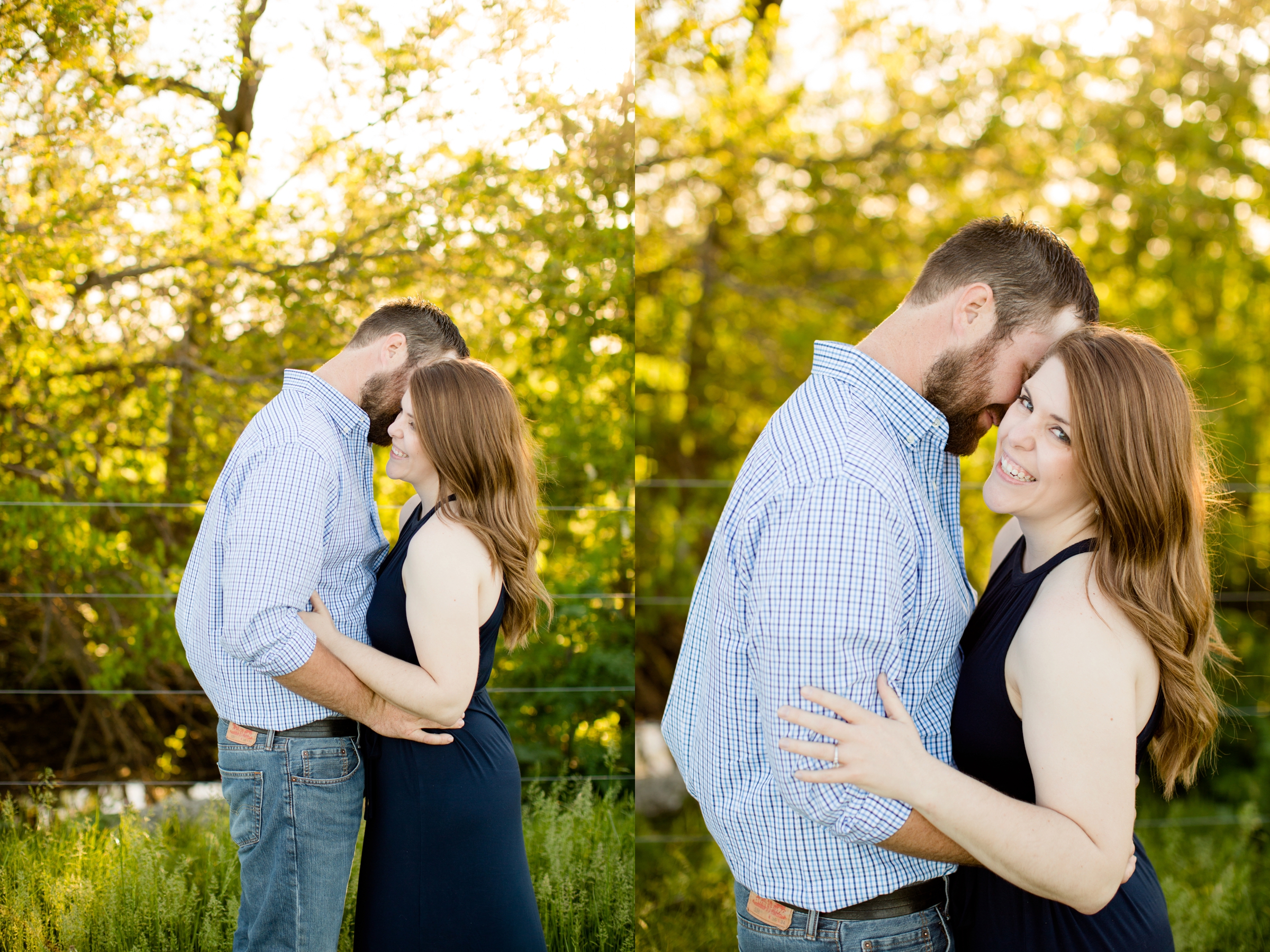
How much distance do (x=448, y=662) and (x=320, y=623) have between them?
27 cm

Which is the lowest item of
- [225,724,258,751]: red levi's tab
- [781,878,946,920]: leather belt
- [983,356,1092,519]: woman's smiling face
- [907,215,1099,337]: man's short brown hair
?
[781,878,946,920]: leather belt

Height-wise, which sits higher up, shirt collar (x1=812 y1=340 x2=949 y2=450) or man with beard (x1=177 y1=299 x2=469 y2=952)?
shirt collar (x1=812 y1=340 x2=949 y2=450)

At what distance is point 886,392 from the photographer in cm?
147

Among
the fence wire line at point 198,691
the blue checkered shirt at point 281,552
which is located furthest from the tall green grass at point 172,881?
the blue checkered shirt at point 281,552

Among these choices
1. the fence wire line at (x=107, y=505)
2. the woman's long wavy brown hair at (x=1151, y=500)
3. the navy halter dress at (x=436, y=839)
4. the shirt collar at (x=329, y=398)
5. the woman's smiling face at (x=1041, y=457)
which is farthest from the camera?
the fence wire line at (x=107, y=505)

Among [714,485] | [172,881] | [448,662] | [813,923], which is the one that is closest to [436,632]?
[448,662]

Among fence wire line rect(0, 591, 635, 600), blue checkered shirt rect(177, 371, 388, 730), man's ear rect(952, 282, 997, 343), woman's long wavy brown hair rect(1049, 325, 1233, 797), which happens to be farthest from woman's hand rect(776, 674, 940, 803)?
fence wire line rect(0, 591, 635, 600)

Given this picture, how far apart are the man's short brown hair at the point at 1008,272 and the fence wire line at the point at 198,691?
60.9 inches

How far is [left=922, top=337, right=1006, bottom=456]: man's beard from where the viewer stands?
1524 millimetres

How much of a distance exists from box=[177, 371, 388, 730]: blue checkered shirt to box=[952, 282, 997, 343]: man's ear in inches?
47.9

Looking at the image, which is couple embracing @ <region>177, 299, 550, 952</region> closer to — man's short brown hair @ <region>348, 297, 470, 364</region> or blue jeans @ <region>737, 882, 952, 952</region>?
man's short brown hair @ <region>348, 297, 470, 364</region>

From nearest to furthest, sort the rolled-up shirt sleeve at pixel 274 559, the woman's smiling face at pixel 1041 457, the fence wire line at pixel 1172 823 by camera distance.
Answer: the woman's smiling face at pixel 1041 457 → the rolled-up shirt sleeve at pixel 274 559 → the fence wire line at pixel 1172 823

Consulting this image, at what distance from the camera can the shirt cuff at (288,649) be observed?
1.78 meters

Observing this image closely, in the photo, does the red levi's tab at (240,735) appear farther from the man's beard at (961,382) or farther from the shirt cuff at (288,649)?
the man's beard at (961,382)
